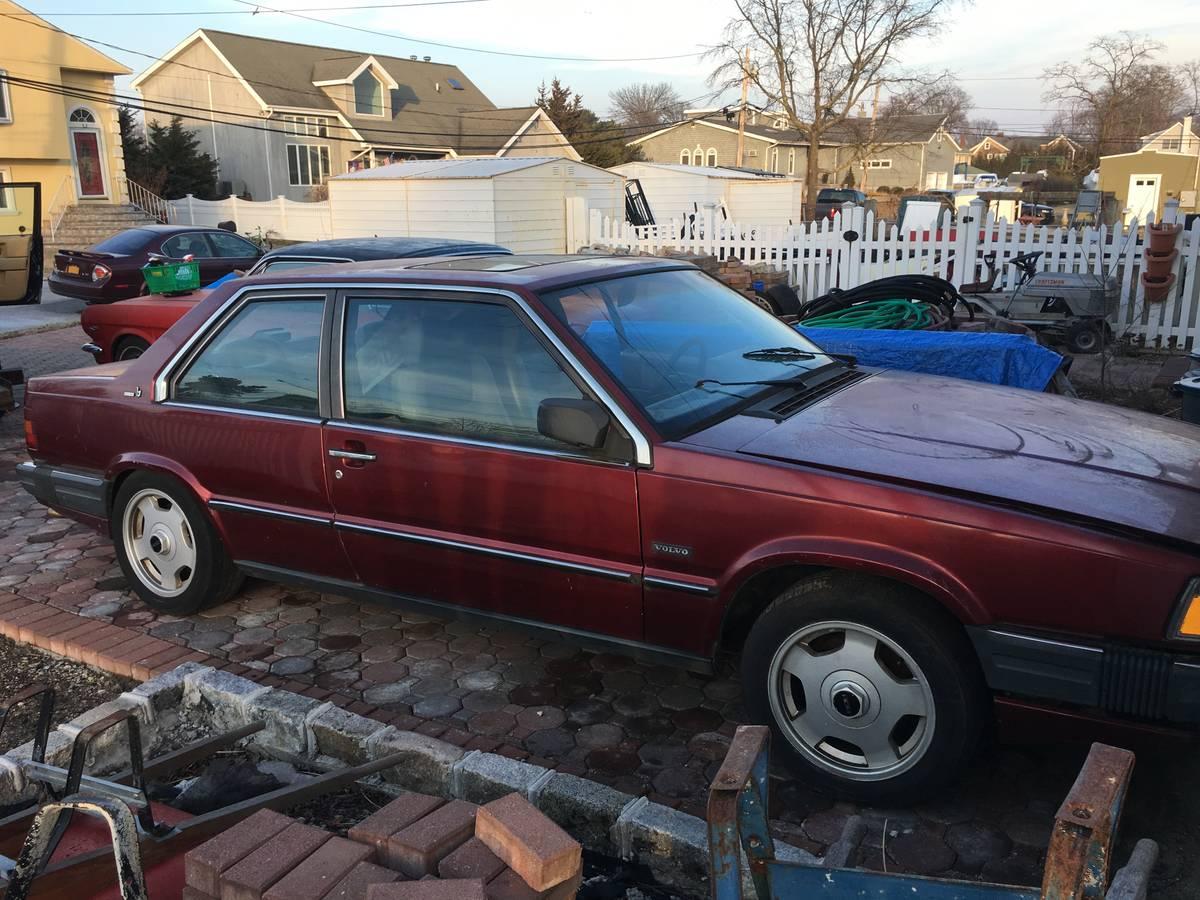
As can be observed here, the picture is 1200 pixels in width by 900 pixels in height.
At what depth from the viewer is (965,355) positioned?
5.90m

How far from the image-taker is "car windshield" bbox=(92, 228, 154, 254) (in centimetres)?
1452

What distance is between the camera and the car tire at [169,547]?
4.29m

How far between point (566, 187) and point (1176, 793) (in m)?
20.4

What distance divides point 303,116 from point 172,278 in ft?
97.9

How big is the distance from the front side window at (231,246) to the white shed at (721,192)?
15100mm

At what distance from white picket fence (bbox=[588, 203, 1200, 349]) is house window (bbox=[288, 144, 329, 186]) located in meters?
26.6

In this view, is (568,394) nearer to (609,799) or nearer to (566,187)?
(609,799)

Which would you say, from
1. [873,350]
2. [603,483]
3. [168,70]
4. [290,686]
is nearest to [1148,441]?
[603,483]

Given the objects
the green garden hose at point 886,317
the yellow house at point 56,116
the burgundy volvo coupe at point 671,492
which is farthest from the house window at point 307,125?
the burgundy volvo coupe at point 671,492

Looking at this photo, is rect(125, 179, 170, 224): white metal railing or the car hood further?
rect(125, 179, 170, 224): white metal railing

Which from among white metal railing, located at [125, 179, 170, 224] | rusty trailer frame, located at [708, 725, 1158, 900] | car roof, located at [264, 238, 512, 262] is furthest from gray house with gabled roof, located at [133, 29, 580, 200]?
rusty trailer frame, located at [708, 725, 1158, 900]

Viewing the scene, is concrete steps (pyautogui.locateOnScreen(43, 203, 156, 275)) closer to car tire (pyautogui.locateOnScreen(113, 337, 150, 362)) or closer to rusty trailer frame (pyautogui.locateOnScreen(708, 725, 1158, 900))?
car tire (pyautogui.locateOnScreen(113, 337, 150, 362))

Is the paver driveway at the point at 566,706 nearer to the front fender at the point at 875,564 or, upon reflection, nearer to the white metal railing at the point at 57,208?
the front fender at the point at 875,564

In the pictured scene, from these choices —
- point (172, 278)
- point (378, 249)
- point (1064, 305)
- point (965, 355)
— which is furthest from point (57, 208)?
point (965, 355)
